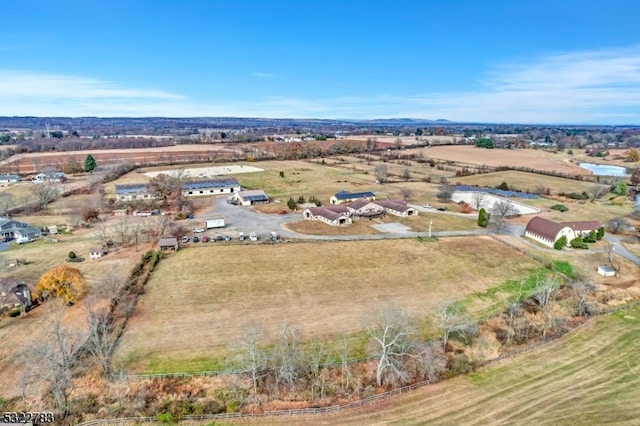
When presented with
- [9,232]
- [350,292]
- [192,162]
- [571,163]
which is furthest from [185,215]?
[571,163]

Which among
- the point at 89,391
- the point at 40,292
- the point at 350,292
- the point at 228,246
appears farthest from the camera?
the point at 228,246

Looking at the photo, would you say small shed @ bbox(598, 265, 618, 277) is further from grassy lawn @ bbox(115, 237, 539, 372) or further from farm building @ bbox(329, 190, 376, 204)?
farm building @ bbox(329, 190, 376, 204)

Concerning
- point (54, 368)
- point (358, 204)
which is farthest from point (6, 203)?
point (54, 368)

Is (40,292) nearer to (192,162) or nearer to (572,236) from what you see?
(572,236)

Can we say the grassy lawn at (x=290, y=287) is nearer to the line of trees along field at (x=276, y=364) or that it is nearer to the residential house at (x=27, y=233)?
the line of trees along field at (x=276, y=364)

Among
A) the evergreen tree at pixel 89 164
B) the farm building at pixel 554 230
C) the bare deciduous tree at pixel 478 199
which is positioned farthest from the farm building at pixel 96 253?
the evergreen tree at pixel 89 164

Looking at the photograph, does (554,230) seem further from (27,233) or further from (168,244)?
(27,233)
